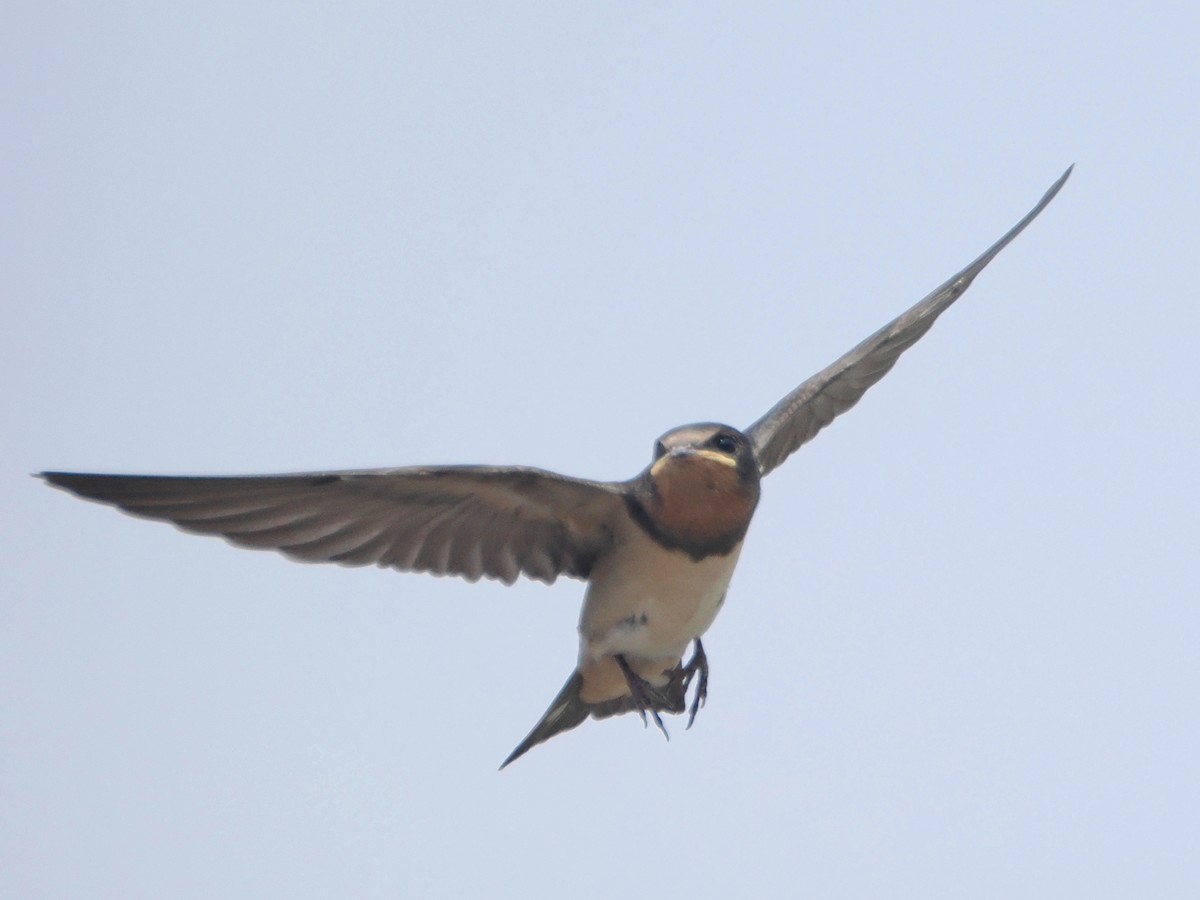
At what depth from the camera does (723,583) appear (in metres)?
6.03

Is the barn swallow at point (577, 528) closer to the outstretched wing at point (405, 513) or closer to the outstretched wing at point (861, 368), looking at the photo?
the outstretched wing at point (405, 513)

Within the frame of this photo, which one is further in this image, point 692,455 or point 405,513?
point 405,513

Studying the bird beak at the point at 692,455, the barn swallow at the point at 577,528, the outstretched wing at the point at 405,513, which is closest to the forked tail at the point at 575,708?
the barn swallow at the point at 577,528

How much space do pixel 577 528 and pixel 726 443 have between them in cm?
68

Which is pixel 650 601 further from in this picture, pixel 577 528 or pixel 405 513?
pixel 405 513

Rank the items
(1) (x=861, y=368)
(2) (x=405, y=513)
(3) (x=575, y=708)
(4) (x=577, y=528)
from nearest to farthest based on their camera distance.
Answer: (2) (x=405, y=513) → (4) (x=577, y=528) → (3) (x=575, y=708) → (1) (x=861, y=368)

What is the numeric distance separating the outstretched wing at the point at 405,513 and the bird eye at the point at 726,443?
→ 42 cm

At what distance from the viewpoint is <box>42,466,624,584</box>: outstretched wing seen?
534 cm

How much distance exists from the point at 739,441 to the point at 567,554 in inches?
32.0

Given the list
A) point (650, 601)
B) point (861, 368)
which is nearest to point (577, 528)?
point (650, 601)

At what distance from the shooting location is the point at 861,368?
7.47 m

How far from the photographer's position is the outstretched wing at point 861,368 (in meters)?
7.23

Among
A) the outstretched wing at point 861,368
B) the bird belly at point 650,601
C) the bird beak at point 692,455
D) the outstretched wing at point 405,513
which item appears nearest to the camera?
the outstretched wing at point 405,513

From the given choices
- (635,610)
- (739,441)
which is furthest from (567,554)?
(739,441)
